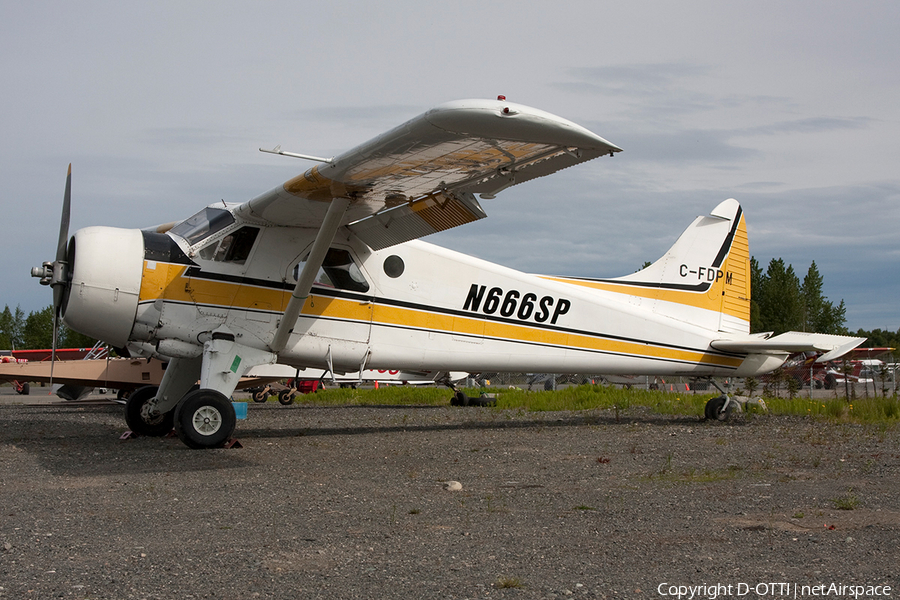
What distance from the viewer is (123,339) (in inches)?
329

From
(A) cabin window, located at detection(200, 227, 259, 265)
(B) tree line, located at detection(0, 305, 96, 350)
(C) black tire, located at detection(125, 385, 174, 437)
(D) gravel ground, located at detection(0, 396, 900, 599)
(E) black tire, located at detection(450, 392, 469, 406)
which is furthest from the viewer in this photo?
(B) tree line, located at detection(0, 305, 96, 350)

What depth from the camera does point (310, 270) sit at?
8.32 m

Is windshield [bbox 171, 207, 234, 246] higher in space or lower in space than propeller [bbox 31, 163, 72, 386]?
higher

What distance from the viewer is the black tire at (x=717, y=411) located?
1181 centimetres

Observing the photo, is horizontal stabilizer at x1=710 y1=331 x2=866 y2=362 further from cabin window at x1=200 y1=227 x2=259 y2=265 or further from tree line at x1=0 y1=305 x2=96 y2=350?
tree line at x1=0 y1=305 x2=96 y2=350

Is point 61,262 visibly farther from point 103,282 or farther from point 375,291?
point 375,291

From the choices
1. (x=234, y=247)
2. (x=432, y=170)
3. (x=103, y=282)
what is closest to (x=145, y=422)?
(x=103, y=282)

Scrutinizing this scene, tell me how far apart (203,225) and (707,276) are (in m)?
8.25

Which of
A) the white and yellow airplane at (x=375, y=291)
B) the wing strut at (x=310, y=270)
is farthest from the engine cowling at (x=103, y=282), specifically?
the wing strut at (x=310, y=270)

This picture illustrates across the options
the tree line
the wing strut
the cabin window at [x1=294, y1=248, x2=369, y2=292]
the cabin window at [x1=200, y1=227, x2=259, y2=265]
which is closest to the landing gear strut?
the cabin window at [x1=294, y1=248, x2=369, y2=292]

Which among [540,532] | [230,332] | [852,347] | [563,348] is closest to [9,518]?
[540,532]

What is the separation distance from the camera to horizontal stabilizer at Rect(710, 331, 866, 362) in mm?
10953

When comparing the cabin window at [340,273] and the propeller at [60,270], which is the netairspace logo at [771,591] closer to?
the cabin window at [340,273]

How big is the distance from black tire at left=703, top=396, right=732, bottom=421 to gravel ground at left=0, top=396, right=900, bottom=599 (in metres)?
2.34
